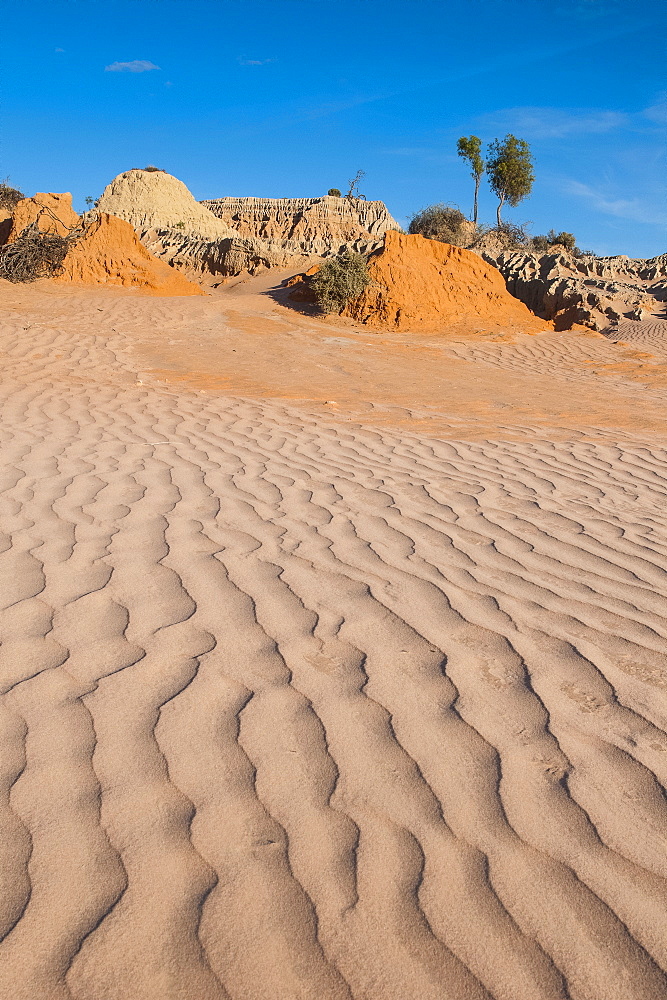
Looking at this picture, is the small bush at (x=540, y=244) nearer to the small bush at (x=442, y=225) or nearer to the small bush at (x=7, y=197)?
the small bush at (x=442, y=225)

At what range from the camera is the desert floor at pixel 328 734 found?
124cm

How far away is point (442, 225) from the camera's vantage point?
96.2 feet

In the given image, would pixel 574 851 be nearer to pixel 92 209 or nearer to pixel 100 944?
pixel 100 944

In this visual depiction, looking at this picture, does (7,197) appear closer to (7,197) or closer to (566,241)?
A: (7,197)

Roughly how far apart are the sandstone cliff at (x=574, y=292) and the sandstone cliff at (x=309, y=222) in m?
4.33

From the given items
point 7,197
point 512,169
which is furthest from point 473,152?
point 7,197

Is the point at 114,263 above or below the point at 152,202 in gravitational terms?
below

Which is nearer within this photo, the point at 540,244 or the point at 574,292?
the point at 574,292

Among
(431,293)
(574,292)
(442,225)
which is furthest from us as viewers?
(442,225)

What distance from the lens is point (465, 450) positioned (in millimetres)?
5828

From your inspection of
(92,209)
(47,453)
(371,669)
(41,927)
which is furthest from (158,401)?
(92,209)

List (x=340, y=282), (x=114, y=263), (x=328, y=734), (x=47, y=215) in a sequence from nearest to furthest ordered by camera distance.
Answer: (x=328, y=734) → (x=340, y=282) → (x=114, y=263) → (x=47, y=215)

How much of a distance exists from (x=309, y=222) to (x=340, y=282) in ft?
54.6

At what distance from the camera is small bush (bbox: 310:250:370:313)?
15.5 m
